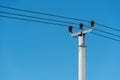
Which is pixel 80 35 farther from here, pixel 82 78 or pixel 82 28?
pixel 82 78

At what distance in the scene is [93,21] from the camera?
20.4m

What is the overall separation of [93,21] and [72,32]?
149cm

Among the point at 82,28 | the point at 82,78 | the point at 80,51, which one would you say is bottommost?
the point at 82,78

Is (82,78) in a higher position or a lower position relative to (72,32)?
lower

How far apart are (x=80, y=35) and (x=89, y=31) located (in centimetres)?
65

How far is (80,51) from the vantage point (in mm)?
19906

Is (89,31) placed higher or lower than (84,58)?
higher

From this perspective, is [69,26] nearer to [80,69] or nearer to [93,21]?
[93,21]

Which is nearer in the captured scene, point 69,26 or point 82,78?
point 82,78

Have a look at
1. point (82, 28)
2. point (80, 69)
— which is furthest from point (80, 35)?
Result: point (80, 69)

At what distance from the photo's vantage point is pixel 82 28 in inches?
800

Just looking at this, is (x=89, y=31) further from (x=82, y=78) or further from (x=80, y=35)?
(x=82, y=78)

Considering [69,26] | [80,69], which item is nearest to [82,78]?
[80,69]

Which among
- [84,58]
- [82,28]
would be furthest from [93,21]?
[84,58]
